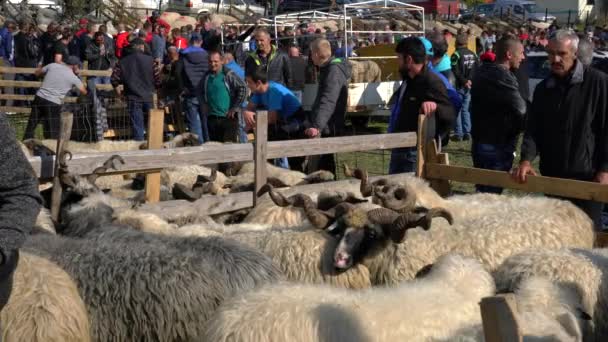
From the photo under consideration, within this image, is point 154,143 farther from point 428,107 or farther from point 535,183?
point 535,183

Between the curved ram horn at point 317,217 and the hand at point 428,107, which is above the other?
the hand at point 428,107

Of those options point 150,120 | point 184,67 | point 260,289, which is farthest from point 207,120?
point 260,289

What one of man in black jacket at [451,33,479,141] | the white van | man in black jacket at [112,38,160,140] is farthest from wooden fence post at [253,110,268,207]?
the white van

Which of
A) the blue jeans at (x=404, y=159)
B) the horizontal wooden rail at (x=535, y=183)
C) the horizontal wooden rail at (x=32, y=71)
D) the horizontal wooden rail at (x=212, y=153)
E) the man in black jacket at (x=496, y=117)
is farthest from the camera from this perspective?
the horizontal wooden rail at (x=32, y=71)

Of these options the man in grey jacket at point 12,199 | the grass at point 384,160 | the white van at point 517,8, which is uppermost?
the white van at point 517,8

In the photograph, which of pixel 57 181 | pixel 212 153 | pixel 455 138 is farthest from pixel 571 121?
pixel 455 138

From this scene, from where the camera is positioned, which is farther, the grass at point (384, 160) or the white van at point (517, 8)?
the white van at point (517, 8)

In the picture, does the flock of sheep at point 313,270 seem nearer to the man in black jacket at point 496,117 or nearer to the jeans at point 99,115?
the man in black jacket at point 496,117

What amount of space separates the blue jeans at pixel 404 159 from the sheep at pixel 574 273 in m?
2.91

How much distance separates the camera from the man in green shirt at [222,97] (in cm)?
1047

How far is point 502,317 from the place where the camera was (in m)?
2.44

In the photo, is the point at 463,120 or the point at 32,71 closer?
the point at 463,120

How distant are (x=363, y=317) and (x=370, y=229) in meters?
1.75

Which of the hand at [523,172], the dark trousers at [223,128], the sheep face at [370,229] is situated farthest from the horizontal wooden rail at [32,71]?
the sheep face at [370,229]
